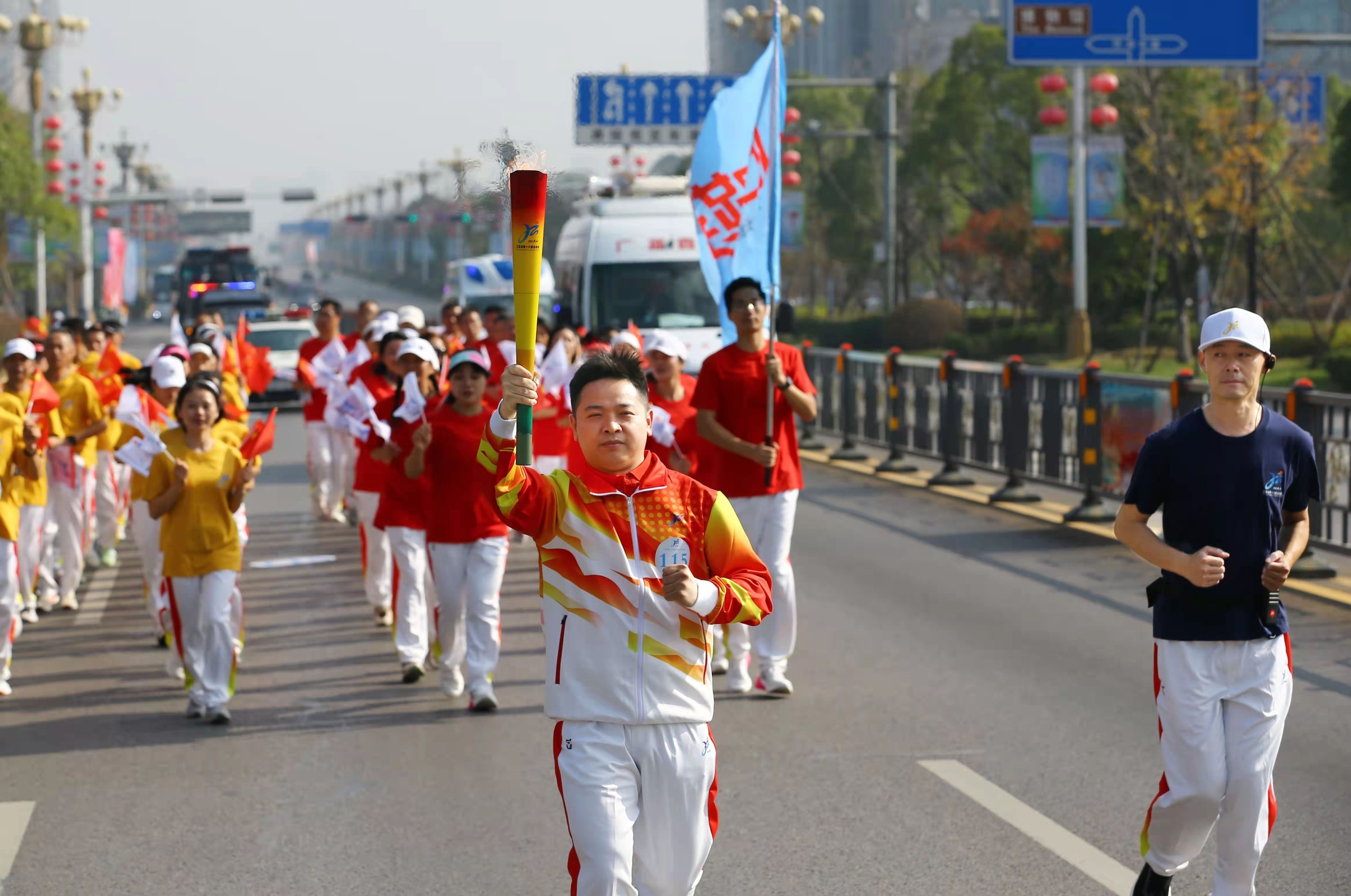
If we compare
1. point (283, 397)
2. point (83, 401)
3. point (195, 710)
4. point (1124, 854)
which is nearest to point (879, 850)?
point (1124, 854)

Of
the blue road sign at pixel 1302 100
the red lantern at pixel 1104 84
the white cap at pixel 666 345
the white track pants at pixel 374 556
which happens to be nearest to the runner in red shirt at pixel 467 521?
the white cap at pixel 666 345

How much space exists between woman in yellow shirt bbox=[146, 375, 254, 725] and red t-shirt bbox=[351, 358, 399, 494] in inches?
39.8

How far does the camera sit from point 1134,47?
976 inches

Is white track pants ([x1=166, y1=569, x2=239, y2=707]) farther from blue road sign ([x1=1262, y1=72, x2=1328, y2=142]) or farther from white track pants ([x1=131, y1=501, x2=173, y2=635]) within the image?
A: blue road sign ([x1=1262, y1=72, x2=1328, y2=142])

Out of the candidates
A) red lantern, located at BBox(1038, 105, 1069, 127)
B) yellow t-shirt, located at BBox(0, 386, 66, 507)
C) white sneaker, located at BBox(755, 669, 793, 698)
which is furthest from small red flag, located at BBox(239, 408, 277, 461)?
red lantern, located at BBox(1038, 105, 1069, 127)

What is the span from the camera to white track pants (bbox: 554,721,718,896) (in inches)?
171

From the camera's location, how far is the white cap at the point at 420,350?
938 cm

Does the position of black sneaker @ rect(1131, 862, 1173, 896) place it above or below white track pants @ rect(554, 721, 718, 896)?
below

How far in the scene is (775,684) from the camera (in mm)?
8789

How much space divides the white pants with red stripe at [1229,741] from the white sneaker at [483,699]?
4083 mm

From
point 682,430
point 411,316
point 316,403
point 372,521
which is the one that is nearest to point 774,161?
point 682,430

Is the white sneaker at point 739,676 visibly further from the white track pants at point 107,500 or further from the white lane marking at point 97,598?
the white track pants at point 107,500

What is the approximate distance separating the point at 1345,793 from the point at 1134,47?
19.4 metres

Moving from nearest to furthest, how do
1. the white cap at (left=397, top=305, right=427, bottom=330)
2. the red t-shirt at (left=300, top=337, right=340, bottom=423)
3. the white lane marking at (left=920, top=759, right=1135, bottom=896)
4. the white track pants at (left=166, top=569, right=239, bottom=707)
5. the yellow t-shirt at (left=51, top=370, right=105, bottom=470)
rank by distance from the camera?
the white lane marking at (left=920, top=759, right=1135, bottom=896) → the white track pants at (left=166, top=569, right=239, bottom=707) → the yellow t-shirt at (left=51, top=370, right=105, bottom=470) → the white cap at (left=397, top=305, right=427, bottom=330) → the red t-shirt at (left=300, top=337, right=340, bottom=423)
